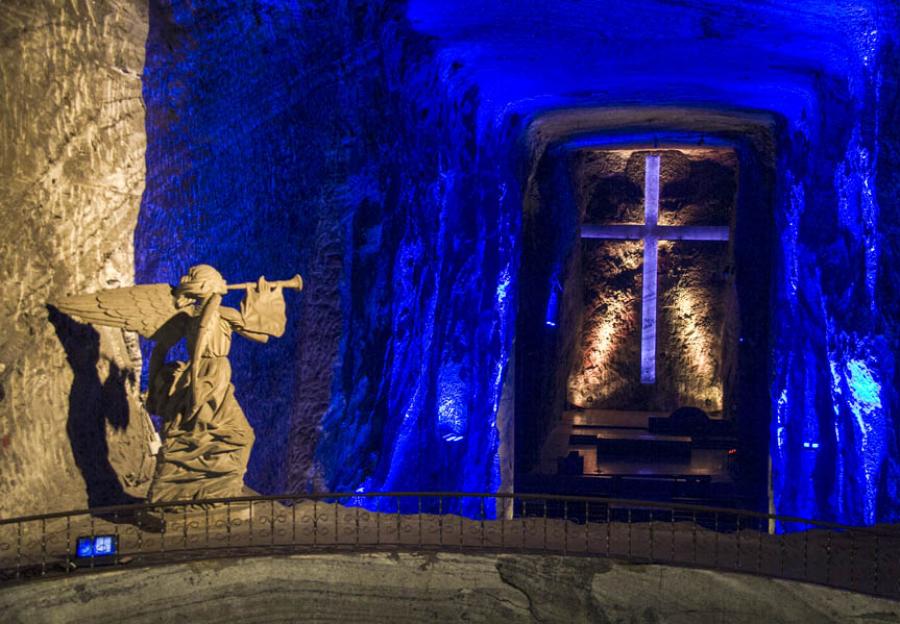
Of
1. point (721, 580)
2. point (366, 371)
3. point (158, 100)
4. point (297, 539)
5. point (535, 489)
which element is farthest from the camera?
point (535, 489)

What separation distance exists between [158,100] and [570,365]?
44.2 ft

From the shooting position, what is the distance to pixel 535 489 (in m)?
16.0

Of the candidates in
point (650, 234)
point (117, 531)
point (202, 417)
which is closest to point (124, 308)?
point (202, 417)

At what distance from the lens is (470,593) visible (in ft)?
21.8

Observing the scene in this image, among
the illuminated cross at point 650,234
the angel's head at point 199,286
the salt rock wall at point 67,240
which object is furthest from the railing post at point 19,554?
the illuminated cross at point 650,234

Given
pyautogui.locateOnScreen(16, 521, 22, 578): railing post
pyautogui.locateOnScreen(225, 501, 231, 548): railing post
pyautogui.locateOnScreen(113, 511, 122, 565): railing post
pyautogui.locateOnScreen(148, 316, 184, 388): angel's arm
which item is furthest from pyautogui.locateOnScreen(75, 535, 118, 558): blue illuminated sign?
pyautogui.locateOnScreen(148, 316, 184, 388): angel's arm

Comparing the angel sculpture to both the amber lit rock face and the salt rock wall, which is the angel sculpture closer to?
the salt rock wall

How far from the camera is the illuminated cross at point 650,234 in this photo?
1939 centimetres

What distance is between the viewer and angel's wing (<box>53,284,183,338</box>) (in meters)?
6.57

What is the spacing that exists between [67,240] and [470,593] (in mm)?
3516

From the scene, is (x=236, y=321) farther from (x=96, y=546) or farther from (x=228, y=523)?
(x=96, y=546)

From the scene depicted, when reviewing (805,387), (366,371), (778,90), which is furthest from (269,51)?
(805,387)

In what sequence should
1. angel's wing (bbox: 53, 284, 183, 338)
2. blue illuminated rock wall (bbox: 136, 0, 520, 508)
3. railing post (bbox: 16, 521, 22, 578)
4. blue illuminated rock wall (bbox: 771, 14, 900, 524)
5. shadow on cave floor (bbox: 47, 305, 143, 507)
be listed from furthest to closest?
blue illuminated rock wall (bbox: 771, 14, 900, 524)
blue illuminated rock wall (bbox: 136, 0, 520, 508)
shadow on cave floor (bbox: 47, 305, 143, 507)
angel's wing (bbox: 53, 284, 183, 338)
railing post (bbox: 16, 521, 22, 578)

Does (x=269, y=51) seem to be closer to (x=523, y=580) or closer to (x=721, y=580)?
(x=523, y=580)
